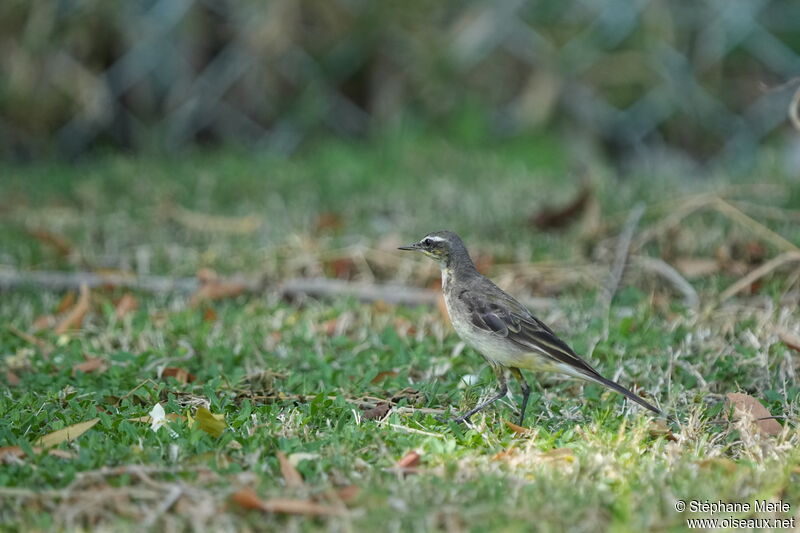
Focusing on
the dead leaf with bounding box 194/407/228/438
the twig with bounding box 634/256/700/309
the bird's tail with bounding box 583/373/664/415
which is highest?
the twig with bounding box 634/256/700/309

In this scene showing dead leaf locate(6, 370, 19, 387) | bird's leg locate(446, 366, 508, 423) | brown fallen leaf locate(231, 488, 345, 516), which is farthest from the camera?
dead leaf locate(6, 370, 19, 387)

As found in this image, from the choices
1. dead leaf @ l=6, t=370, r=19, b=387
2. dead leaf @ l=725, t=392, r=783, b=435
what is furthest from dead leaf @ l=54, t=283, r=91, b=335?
dead leaf @ l=725, t=392, r=783, b=435

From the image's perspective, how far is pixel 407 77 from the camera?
11.2m

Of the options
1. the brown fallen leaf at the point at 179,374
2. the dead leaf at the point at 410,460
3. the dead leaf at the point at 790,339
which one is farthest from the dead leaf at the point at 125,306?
the dead leaf at the point at 790,339

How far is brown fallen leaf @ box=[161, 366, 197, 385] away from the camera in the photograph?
491 centimetres

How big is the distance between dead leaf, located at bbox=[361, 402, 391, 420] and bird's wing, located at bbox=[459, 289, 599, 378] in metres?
0.55

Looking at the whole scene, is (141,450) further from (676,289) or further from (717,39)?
(717,39)

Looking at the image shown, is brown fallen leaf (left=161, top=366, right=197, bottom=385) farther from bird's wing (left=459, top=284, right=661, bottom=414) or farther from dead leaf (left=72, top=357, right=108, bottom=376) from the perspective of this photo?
bird's wing (left=459, top=284, right=661, bottom=414)

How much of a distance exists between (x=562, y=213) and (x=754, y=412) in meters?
3.30

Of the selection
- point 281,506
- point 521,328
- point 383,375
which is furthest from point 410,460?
point 383,375

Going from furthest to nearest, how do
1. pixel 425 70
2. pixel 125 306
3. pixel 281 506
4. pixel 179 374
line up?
pixel 425 70 < pixel 125 306 < pixel 179 374 < pixel 281 506

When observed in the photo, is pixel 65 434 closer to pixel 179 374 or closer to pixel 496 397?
pixel 179 374

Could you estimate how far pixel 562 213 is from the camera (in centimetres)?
748

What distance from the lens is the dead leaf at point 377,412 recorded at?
4.39 metres
